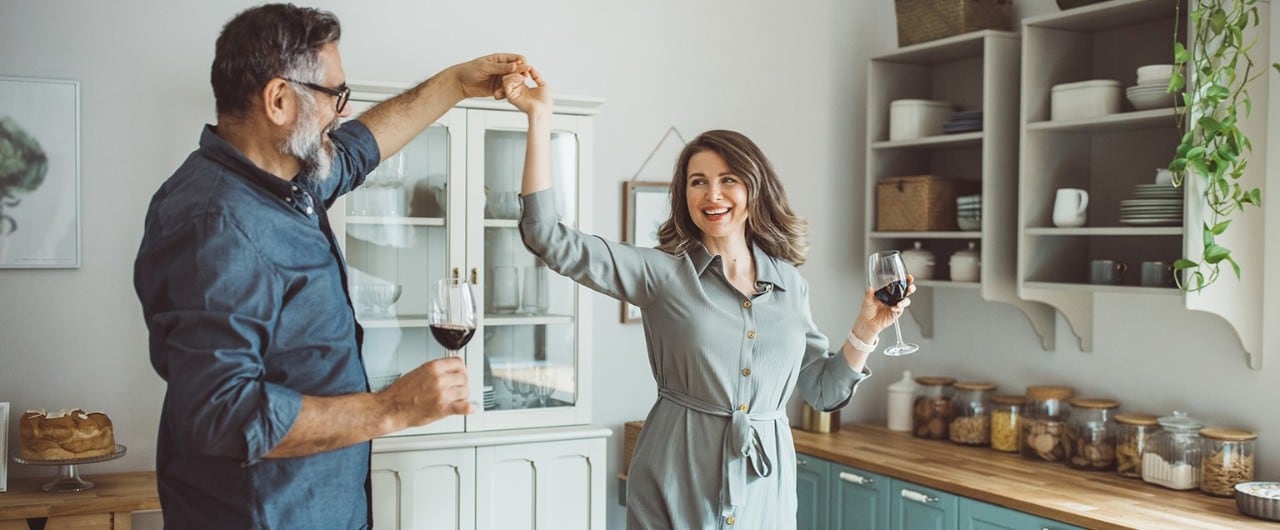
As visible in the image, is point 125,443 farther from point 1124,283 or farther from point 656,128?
point 1124,283

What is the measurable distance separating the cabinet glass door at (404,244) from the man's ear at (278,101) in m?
1.62

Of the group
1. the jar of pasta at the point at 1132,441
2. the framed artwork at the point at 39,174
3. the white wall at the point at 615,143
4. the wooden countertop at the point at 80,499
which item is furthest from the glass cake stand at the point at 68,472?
the jar of pasta at the point at 1132,441

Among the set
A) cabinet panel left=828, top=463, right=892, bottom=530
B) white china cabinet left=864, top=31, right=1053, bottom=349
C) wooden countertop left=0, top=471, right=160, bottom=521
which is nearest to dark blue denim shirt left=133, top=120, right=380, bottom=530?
wooden countertop left=0, top=471, right=160, bottom=521

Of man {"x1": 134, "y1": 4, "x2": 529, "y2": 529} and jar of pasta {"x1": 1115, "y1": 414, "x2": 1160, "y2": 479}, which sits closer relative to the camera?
man {"x1": 134, "y1": 4, "x2": 529, "y2": 529}

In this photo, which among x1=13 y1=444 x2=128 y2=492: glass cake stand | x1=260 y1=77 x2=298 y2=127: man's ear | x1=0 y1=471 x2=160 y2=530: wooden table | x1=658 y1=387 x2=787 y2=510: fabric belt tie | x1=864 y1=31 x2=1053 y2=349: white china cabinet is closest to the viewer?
x1=260 y1=77 x2=298 y2=127: man's ear

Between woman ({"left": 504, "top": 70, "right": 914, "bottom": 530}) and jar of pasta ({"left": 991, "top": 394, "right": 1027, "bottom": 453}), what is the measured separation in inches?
58.2

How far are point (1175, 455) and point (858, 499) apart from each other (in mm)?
971

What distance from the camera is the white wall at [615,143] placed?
3184 mm

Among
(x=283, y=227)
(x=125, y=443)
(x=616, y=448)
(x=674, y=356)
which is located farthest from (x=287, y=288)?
(x=616, y=448)

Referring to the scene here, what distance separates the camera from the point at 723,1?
4258mm

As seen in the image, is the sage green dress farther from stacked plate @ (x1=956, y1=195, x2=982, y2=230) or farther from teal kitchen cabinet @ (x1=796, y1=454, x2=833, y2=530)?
stacked plate @ (x1=956, y1=195, x2=982, y2=230)

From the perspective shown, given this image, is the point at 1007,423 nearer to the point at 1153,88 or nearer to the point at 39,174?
the point at 1153,88

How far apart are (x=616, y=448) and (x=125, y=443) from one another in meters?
1.66

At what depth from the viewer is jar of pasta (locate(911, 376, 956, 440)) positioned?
404cm
